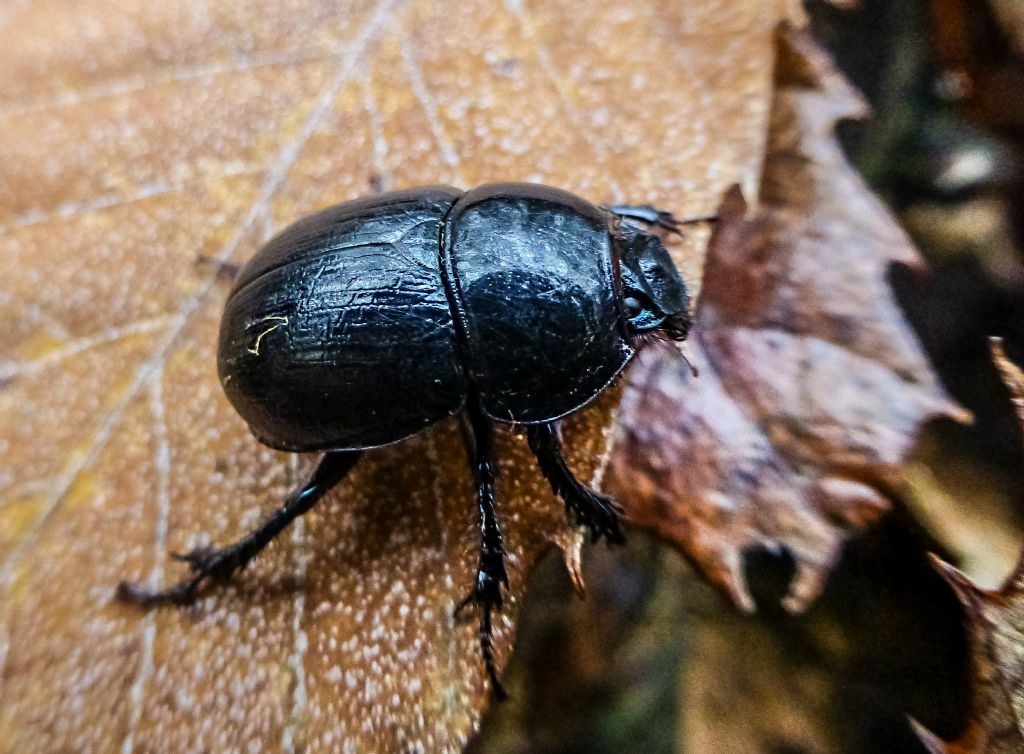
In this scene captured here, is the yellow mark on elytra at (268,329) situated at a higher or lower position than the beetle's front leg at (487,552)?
higher

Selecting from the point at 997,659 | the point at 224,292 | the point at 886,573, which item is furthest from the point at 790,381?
the point at 224,292

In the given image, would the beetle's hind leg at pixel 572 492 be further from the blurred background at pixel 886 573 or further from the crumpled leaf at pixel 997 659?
the crumpled leaf at pixel 997 659

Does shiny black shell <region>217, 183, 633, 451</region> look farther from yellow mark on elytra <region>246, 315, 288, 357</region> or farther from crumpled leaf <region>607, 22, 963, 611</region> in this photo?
crumpled leaf <region>607, 22, 963, 611</region>

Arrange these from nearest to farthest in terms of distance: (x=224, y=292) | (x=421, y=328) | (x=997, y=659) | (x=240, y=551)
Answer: (x=997, y=659)
(x=421, y=328)
(x=240, y=551)
(x=224, y=292)

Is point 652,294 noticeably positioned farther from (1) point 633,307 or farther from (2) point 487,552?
(2) point 487,552

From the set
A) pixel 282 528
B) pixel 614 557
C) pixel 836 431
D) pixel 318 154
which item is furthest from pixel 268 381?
pixel 836 431

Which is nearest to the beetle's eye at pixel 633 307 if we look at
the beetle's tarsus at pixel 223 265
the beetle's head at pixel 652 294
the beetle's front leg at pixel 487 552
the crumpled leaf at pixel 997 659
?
the beetle's head at pixel 652 294

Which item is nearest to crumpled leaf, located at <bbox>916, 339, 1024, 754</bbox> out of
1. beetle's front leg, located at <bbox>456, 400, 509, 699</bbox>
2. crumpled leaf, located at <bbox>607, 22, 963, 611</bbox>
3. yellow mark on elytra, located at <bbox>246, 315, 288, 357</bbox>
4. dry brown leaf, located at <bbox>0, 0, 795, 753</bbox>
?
crumpled leaf, located at <bbox>607, 22, 963, 611</bbox>

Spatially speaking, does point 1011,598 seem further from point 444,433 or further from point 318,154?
point 318,154
